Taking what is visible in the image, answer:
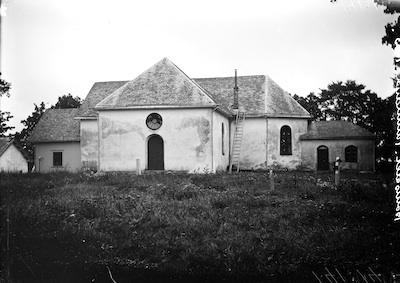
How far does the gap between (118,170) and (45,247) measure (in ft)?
42.2

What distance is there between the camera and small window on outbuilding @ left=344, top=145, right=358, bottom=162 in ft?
96.6

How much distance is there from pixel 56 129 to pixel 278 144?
18.6 metres

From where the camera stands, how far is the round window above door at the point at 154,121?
906 inches

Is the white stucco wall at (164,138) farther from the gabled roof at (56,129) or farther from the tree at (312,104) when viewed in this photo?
the tree at (312,104)

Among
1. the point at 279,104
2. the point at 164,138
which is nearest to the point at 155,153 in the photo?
the point at 164,138

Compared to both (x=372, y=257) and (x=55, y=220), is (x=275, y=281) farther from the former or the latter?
(x=55, y=220)

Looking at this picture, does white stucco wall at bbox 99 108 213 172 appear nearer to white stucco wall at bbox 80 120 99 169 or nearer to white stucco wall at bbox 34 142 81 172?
white stucco wall at bbox 80 120 99 169

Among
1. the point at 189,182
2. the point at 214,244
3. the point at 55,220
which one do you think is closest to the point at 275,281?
the point at 214,244

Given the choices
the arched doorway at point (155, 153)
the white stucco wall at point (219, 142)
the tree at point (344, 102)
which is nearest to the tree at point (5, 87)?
the arched doorway at point (155, 153)

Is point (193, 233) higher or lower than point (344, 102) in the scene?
lower

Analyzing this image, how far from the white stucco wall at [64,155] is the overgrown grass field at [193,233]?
58.6ft

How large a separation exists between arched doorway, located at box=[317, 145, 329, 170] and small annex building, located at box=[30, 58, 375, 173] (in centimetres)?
39

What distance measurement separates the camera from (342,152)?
97.2ft

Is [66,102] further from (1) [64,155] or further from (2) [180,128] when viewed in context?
(2) [180,128]
